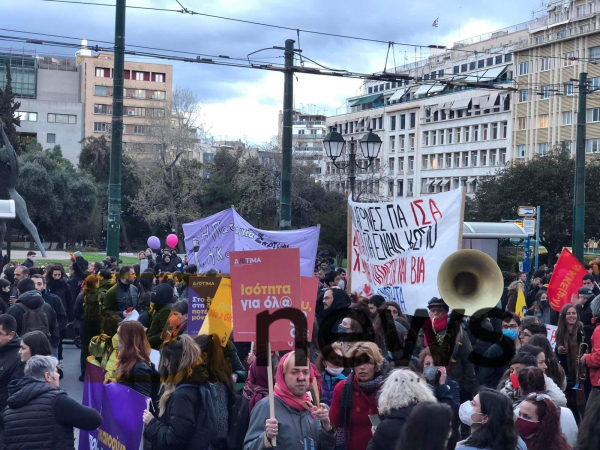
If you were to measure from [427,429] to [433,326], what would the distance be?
3.49m

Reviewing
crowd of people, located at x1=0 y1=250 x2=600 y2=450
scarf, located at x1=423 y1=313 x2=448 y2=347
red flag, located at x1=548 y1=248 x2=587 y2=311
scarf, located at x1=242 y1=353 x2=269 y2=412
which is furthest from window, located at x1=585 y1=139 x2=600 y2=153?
scarf, located at x1=242 y1=353 x2=269 y2=412

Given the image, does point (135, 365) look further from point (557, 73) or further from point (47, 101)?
point (47, 101)

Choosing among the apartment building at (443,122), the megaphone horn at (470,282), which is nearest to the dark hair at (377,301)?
the megaphone horn at (470,282)

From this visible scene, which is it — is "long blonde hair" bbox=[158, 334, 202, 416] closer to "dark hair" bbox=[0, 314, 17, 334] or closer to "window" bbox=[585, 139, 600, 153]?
"dark hair" bbox=[0, 314, 17, 334]

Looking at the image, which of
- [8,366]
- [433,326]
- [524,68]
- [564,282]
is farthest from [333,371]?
[524,68]

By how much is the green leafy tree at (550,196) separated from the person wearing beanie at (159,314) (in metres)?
33.0

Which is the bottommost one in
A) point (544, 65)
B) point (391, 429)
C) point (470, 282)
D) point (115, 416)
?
point (115, 416)

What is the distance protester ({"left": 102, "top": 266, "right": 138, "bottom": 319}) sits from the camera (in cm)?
924

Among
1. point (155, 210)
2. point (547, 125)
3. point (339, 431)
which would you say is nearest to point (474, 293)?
point (339, 431)

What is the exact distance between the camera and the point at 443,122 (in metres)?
77.3

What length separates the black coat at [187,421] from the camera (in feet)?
15.2

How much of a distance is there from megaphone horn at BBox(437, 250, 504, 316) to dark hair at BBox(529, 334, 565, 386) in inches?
54.5

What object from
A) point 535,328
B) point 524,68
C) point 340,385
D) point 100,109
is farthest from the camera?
point 100,109

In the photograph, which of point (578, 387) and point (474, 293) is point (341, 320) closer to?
point (474, 293)
